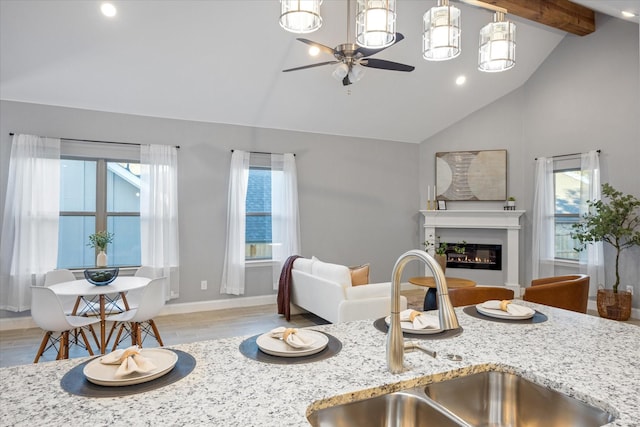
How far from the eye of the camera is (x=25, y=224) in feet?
15.4

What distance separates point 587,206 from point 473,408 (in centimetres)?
557

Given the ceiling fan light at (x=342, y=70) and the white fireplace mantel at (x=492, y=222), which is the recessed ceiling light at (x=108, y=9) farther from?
the white fireplace mantel at (x=492, y=222)

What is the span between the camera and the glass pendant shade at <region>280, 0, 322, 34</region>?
1.20 meters

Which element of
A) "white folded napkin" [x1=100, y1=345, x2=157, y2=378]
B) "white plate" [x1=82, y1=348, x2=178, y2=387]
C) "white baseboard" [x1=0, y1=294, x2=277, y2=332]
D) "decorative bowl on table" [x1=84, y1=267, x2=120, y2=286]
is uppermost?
"white folded napkin" [x1=100, y1=345, x2=157, y2=378]

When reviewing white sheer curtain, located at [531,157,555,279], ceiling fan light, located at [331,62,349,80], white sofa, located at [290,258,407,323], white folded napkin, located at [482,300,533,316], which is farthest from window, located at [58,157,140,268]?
white sheer curtain, located at [531,157,555,279]

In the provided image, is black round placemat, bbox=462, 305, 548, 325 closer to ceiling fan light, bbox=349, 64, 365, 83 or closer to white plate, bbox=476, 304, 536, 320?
white plate, bbox=476, 304, 536, 320

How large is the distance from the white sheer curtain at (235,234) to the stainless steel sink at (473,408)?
15.7 feet

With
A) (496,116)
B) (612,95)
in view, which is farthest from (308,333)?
(496,116)

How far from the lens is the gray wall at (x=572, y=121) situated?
5.34 m

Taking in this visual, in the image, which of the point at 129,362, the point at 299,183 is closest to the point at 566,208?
the point at 299,183

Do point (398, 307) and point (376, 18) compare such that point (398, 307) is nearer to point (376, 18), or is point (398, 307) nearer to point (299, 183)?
point (376, 18)

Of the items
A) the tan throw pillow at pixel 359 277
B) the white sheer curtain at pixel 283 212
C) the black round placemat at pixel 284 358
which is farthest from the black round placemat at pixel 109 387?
the white sheer curtain at pixel 283 212

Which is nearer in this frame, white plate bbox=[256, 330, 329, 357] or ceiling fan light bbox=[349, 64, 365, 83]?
white plate bbox=[256, 330, 329, 357]

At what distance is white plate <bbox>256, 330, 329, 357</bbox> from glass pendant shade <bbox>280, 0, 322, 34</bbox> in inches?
40.3
